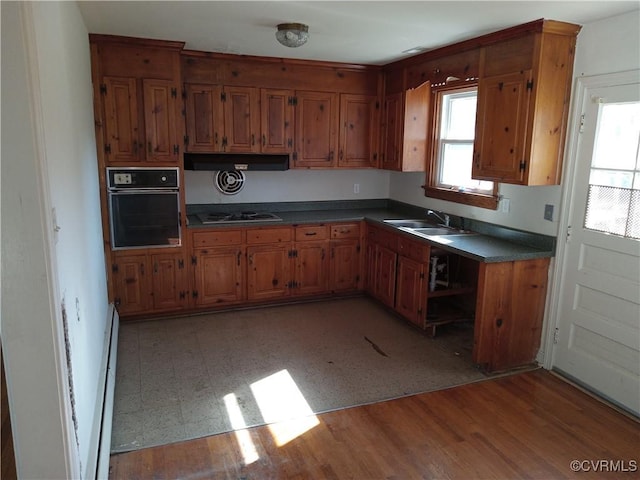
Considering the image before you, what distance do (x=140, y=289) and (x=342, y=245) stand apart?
201 cm

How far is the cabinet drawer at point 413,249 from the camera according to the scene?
3928 mm

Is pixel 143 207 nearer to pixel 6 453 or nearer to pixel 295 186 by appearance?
pixel 295 186

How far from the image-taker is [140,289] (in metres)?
4.20

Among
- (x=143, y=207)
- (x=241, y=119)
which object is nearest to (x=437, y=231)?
(x=241, y=119)

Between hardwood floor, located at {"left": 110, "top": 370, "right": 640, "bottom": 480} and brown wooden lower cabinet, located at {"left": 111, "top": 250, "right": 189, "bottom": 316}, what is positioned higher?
brown wooden lower cabinet, located at {"left": 111, "top": 250, "right": 189, "bottom": 316}

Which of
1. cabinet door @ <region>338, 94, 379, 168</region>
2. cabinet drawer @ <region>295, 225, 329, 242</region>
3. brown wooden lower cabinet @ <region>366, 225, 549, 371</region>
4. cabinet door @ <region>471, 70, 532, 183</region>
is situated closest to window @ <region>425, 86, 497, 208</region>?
cabinet door @ <region>471, 70, 532, 183</region>

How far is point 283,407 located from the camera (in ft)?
9.66

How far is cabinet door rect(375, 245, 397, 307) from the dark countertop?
283 mm

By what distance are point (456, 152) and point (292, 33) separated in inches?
78.1

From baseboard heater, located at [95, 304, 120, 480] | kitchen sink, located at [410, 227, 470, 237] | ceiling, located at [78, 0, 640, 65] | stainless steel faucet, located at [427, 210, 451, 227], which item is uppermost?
ceiling, located at [78, 0, 640, 65]

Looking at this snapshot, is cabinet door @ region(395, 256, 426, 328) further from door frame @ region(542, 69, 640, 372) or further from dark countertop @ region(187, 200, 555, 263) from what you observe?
door frame @ region(542, 69, 640, 372)

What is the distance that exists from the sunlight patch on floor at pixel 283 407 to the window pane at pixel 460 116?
8.63 ft

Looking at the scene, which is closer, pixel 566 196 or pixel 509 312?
pixel 566 196

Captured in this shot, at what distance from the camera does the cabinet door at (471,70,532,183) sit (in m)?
3.21
